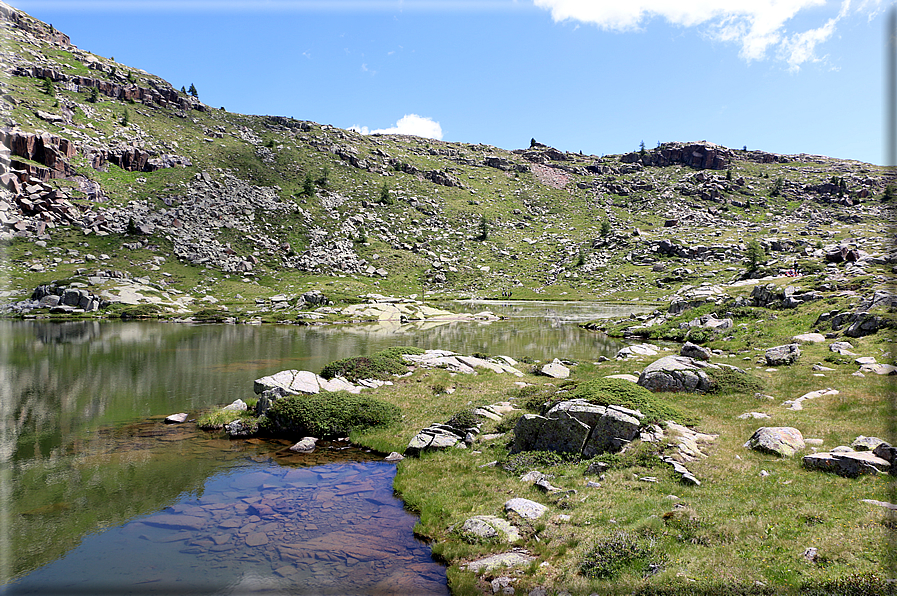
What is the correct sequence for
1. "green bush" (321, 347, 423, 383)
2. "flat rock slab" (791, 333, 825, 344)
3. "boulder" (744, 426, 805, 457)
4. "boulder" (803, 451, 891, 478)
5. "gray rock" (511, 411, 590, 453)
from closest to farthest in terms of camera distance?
"boulder" (803, 451, 891, 478)
"boulder" (744, 426, 805, 457)
"gray rock" (511, 411, 590, 453)
"green bush" (321, 347, 423, 383)
"flat rock slab" (791, 333, 825, 344)

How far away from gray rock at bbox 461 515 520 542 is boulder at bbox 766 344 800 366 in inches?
1083

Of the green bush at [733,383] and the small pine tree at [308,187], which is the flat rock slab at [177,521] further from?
the small pine tree at [308,187]

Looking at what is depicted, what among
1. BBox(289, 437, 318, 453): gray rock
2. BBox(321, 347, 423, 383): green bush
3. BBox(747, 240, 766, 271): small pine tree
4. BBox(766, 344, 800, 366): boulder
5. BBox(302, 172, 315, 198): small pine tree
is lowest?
BBox(289, 437, 318, 453): gray rock

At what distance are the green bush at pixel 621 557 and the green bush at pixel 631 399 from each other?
7440mm

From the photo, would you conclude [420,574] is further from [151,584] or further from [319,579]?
[151,584]

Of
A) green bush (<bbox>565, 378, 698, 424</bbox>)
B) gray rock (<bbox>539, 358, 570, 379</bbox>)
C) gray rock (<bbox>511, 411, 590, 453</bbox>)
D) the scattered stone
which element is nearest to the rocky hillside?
gray rock (<bbox>539, 358, 570, 379</bbox>)

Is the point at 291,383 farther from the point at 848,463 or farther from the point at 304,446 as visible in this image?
the point at 848,463

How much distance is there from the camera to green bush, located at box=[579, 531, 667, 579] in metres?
8.81

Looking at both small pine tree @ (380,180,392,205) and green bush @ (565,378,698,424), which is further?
small pine tree @ (380,180,392,205)

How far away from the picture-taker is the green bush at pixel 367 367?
97.5ft

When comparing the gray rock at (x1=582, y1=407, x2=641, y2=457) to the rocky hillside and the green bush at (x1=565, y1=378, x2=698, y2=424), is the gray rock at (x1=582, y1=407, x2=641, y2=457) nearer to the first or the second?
the green bush at (x1=565, y1=378, x2=698, y2=424)

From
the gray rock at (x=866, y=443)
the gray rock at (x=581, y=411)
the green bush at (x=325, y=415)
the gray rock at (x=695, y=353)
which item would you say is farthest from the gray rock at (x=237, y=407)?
the gray rock at (x=695, y=353)

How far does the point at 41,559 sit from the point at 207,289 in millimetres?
97946

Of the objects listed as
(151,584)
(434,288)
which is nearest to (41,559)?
(151,584)
